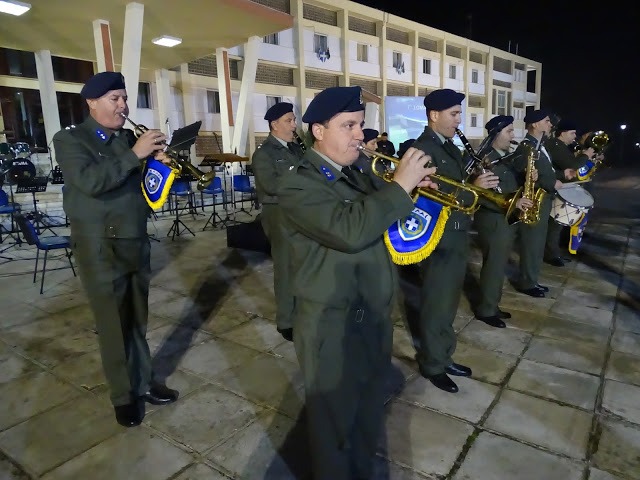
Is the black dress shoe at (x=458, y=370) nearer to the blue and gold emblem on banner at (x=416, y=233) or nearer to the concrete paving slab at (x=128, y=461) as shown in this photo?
the blue and gold emblem on banner at (x=416, y=233)

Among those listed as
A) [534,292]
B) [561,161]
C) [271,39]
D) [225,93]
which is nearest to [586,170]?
[561,161]

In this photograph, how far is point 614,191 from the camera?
1644cm

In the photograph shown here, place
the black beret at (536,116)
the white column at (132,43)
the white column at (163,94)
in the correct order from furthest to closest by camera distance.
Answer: the white column at (163,94) → the white column at (132,43) → the black beret at (536,116)

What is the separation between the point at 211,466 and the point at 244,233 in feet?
18.6

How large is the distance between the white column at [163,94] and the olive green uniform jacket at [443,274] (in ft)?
49.3

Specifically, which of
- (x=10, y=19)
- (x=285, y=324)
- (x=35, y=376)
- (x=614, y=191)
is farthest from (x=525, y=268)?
(x=614, y=191)

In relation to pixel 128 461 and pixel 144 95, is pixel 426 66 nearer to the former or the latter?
pixel 144 95

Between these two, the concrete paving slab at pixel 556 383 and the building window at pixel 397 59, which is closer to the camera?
the concrete paving slab at pixel 556 383

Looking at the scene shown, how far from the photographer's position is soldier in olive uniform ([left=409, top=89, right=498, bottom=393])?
10.6ft

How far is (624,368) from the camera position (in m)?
3.51

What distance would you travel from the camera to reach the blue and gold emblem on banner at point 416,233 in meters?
2.74

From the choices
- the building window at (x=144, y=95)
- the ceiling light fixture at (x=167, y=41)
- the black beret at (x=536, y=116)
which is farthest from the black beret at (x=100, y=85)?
the building window at (x=144, y=95)

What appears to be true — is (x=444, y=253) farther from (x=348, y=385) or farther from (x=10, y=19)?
(x=10, y=19)

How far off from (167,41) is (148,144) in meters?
11.0
